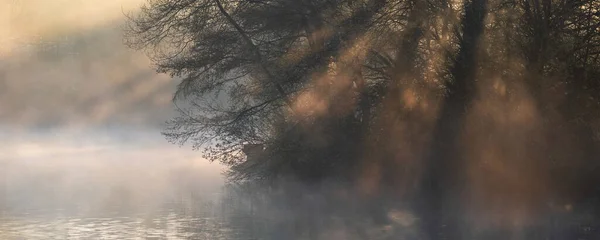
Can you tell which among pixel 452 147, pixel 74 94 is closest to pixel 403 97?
pixel 452 147

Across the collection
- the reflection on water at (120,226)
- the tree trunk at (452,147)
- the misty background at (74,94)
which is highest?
the misty background at (74,94)

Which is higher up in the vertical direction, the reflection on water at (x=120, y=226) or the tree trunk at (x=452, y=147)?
the tree trunk at (x=452, y=147)

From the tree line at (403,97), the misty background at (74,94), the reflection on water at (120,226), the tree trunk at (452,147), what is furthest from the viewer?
the misty background at (74,94)

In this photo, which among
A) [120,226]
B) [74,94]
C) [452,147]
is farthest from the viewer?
[74,94]

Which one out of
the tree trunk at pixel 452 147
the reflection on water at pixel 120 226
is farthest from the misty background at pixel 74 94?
the tree trunk at pixel 452 147

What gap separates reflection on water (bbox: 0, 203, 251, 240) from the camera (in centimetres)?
1989

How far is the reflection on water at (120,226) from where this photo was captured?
1989 centimetres

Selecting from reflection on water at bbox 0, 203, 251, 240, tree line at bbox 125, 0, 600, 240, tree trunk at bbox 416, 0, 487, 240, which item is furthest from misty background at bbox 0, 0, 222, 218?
tree trunk at bbox 416, 0, 487, 240

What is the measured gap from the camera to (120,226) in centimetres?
2156

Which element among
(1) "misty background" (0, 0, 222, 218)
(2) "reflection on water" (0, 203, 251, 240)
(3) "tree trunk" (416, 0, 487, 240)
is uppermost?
(1) "misty background" (0, 0, 222, 218)

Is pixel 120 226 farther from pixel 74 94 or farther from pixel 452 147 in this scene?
pixel 74 94

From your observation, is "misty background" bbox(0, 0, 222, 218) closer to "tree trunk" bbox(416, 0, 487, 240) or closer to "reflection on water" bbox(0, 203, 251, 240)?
"reflection on water" bbox(0, 203, 251, 240)

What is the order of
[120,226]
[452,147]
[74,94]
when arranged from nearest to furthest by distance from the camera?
[120,226]
[452,147]
[74,94]

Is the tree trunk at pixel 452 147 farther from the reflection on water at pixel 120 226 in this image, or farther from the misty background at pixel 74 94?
the misty background at pixel 74 94
